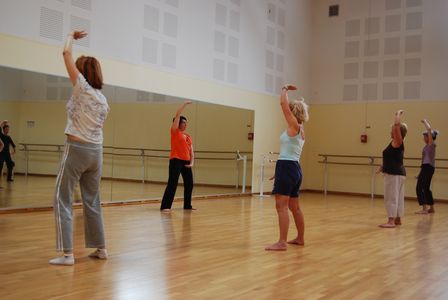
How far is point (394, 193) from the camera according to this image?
261 inches

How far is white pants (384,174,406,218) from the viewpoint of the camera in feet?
21.6

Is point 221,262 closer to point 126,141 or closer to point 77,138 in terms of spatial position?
point 77,138

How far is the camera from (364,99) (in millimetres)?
13266

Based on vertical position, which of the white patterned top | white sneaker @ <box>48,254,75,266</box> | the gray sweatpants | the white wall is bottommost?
white sneaker @ <box>48,254,75,266</box>

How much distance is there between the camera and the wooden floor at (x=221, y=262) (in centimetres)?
318

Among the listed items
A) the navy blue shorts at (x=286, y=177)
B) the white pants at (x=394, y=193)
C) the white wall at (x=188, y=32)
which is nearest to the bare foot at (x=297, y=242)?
the navy blue shorts at (x=286, y=177)

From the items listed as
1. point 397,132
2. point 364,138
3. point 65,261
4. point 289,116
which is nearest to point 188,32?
point 397,132

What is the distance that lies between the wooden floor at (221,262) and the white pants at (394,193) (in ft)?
0.83

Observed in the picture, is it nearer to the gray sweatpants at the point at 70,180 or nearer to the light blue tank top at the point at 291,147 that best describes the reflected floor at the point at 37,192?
the gray sweatpants at the point at 70,180

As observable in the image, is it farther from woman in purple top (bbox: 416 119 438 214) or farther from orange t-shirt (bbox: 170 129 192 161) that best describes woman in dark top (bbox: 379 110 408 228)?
orange t-shirt (bbox: 170 129 192 161)

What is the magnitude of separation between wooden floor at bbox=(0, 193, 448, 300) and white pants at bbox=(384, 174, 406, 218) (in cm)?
25

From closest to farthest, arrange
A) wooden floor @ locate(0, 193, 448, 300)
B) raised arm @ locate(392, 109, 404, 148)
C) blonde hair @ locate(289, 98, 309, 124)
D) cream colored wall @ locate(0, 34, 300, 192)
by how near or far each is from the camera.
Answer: wooden floor @ locate(0, 193, 448, 300)
blonde hair @ locate(289, 98, 309, 124)
raised arm @ locate(392, 109, 404, 148)
cream colored wall @ locate(0, 34, 300, 192)

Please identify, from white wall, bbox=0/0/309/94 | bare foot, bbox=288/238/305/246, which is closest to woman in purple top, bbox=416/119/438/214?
white wall, bbox=0/0/309/94

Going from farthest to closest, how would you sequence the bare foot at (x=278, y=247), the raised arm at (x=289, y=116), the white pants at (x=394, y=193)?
the white pants at (x=394, y=193), the bare foot at (x=278, y=247), the raised arm at (x=289, y=116)
